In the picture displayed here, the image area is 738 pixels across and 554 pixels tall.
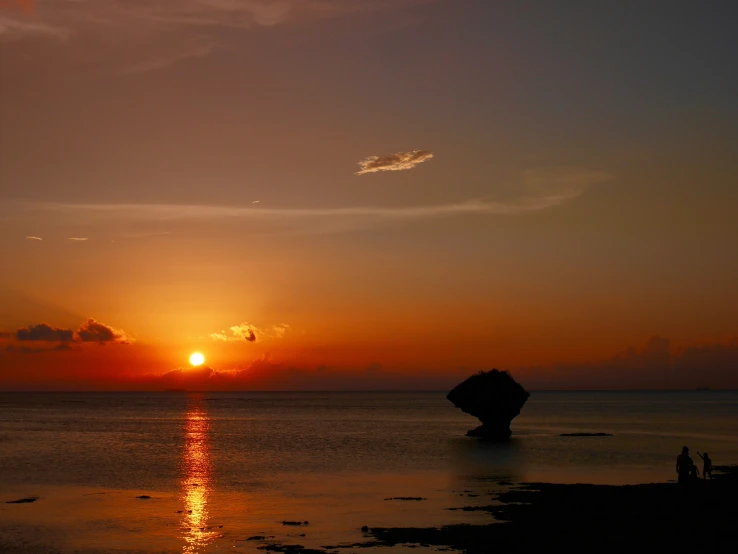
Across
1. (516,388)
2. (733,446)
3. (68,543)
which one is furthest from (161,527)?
(733,446)

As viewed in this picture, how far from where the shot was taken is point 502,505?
146 feet

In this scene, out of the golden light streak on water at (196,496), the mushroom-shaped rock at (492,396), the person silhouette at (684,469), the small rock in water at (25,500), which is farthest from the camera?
the mushroom-shaped rock at (492,396)

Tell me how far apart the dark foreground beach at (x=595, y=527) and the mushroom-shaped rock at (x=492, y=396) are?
163ft

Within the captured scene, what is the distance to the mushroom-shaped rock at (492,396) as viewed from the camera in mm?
98188

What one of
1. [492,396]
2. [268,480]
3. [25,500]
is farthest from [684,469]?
[492,396]

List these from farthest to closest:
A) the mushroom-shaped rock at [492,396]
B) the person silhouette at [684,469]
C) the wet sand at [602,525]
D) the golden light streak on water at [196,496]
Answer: the mushroom-shaped rock at [492,396] < the person silhouette at [684,469] < the golden light streak on water at [196,496] < the wet sand at [602,525]

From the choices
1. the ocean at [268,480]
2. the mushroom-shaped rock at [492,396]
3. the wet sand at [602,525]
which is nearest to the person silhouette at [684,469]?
the wet sand at [602,525]

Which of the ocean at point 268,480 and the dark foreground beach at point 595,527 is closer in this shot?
the dark foreground beach at point 595,527

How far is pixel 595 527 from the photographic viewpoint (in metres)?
36.2

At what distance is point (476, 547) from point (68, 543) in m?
19.7

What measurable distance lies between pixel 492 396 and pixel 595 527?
6305 cm

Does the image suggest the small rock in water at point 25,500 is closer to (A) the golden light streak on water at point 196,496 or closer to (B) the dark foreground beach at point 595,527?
(A) the golden light streak on water at point 196,496

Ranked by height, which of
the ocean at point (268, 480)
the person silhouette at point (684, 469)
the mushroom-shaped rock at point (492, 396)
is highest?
the mushroom-shaped rock at point (492, 396)

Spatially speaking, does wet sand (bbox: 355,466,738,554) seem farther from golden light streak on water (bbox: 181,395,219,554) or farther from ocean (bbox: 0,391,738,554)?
golden light streak on water (bbox: 181,395,219,554)
